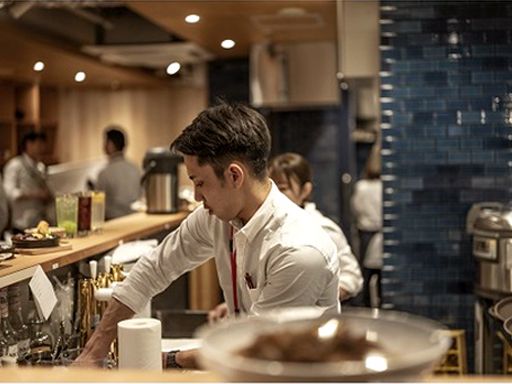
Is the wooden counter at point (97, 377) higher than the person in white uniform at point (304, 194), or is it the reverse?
the person in white uniform at point (304, 194)

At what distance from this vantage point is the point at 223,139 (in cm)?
222

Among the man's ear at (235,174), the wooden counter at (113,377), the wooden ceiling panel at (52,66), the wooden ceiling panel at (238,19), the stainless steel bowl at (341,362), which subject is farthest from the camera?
the wooden ceiling panel at (52,66)

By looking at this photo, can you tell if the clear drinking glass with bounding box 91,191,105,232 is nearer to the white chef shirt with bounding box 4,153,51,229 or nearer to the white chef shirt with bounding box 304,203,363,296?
the white chef shirt with bounding box 304,203,363,296

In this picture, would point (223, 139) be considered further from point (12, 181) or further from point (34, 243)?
point (12, 181)

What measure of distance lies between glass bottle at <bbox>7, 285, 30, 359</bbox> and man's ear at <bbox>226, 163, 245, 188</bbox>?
89 cm

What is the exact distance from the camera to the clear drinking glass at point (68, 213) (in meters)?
3.63

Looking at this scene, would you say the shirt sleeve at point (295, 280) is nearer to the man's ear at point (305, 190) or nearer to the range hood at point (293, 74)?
the man's ear at point (305, 190)

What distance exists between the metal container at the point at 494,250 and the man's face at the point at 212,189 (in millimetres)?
1916

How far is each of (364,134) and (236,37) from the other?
9.72 ft

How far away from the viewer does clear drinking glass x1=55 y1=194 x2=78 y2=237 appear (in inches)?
143

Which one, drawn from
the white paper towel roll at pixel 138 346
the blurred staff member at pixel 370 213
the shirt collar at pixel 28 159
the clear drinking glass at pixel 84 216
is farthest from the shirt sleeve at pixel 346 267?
the shirt collar at pixel 28 159

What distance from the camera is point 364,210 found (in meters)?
7.23

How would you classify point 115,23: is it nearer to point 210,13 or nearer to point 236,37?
point 236,37

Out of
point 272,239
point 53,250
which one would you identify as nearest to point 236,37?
point 53,250
